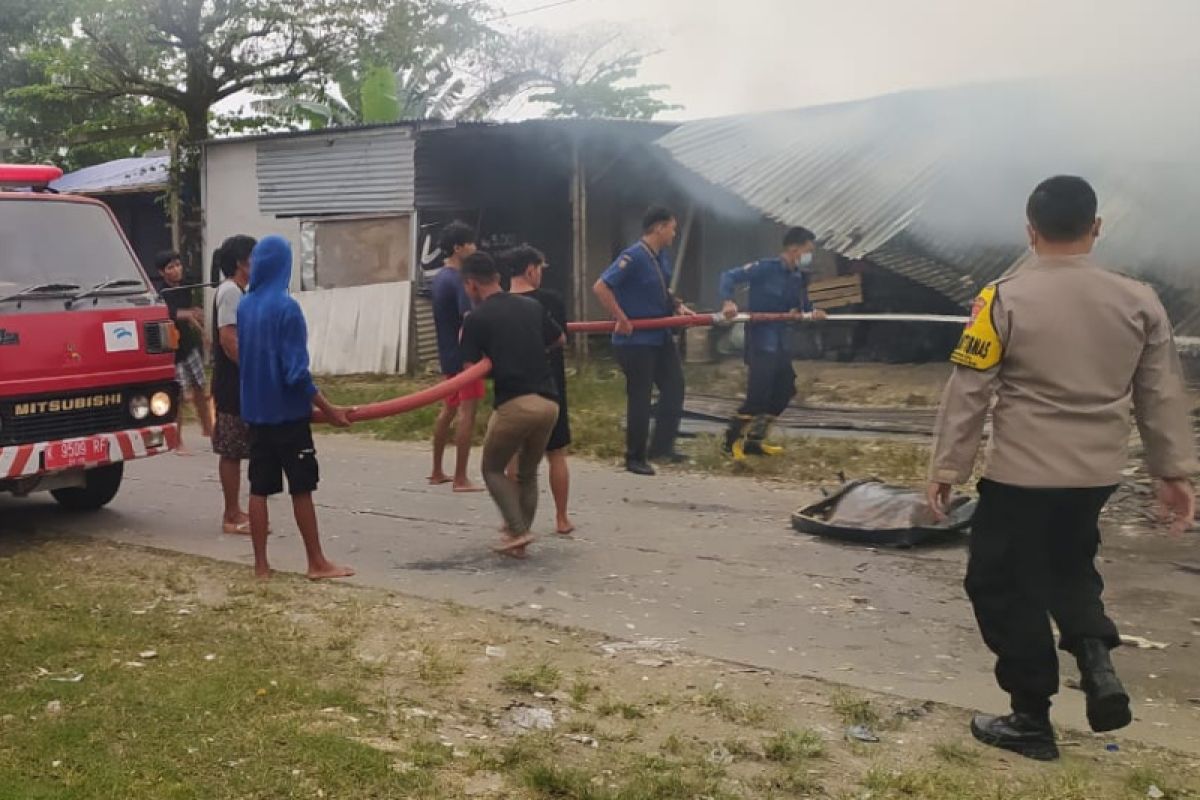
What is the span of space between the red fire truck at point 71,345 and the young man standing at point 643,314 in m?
2.96

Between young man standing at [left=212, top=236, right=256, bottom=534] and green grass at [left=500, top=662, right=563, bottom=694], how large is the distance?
2871mm

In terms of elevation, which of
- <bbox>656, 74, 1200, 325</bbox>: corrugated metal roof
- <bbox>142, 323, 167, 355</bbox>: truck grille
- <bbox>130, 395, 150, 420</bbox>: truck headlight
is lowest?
<bbox>130, 395, 150, 420</bbox>: truck headlight

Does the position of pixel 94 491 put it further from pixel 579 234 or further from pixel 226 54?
pixel 226 54

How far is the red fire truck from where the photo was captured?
6.39 m

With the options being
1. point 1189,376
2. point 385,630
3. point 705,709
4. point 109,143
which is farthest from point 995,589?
point 109,143

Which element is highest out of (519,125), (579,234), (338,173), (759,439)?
(519,125)

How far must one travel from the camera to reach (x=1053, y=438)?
3.69 m

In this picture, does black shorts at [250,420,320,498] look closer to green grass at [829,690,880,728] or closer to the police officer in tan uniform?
green grass at [829,690,880,728]

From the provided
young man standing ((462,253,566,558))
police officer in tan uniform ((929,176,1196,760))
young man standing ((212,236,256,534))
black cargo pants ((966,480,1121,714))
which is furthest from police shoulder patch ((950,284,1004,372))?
young man standing ((212,236,256,534))

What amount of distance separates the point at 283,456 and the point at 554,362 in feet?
5.67

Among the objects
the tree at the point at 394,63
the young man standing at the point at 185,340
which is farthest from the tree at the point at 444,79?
the young man standing at the point at 185,340

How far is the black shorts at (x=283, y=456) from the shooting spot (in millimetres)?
5750

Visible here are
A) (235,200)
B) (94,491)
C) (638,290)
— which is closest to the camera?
(94,491)

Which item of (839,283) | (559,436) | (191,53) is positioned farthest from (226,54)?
(559,436)
